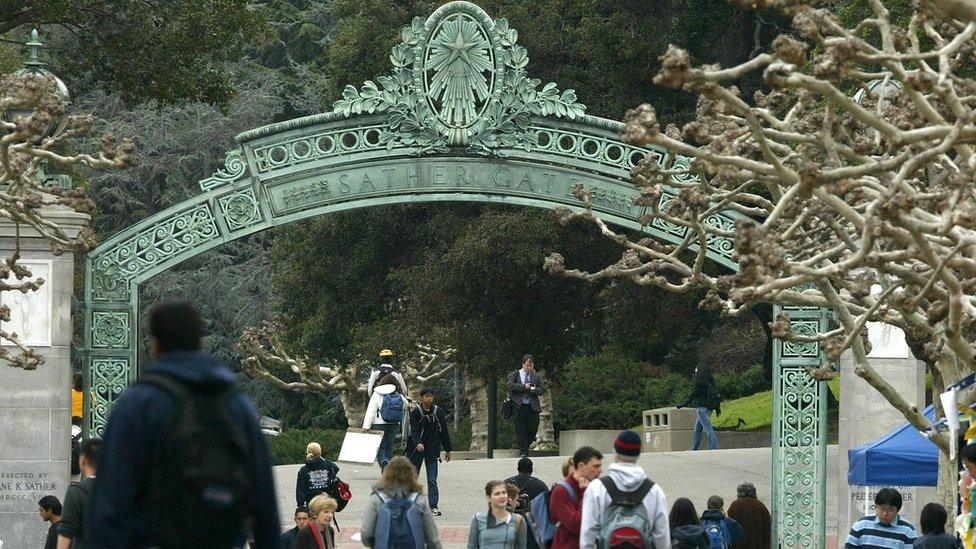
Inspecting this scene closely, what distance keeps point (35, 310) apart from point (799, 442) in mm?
7089

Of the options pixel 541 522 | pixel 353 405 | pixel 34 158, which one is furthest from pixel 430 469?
pixel 353 405

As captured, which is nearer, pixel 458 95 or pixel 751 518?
pixel 751 518

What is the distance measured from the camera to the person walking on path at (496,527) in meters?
12.5

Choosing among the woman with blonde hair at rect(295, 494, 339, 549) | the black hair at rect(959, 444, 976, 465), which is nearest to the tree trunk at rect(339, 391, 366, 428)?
the woman with blonde hair at rect(295, 494, 339, 549)

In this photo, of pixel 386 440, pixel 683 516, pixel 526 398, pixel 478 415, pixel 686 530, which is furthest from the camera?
pixel 478 415

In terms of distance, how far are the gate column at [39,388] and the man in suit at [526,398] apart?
7.98 m

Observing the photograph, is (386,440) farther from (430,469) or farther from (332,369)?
(332,369)

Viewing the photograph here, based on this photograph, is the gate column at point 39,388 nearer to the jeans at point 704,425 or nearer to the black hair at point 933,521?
the black hair at point 933,521

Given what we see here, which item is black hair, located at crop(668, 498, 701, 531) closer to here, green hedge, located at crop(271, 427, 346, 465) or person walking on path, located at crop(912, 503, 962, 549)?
person walking on path, located at crop(912, 503, 962, 549)

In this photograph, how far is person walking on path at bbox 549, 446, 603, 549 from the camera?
12.1 m

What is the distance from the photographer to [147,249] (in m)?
18.1

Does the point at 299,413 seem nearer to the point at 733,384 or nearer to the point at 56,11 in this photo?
the point at 733,384

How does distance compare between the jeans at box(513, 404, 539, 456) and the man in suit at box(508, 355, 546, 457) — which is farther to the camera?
the jeans at box(513, 404, 539, 456)

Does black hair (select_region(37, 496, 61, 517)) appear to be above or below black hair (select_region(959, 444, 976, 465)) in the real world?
below
